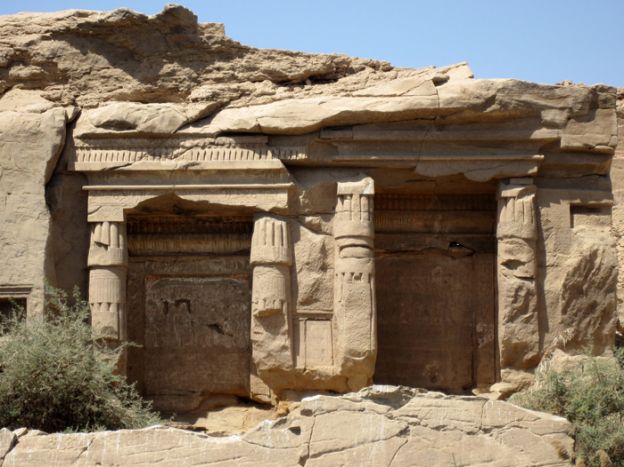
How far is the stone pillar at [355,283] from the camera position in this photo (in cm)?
1669

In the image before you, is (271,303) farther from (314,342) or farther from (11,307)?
(11,307)

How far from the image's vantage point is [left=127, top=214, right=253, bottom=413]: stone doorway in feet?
58.1

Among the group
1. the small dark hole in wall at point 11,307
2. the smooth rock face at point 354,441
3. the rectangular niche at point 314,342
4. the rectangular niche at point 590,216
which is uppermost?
the rectangular niche at point 590,216

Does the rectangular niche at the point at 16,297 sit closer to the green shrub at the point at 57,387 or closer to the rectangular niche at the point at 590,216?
the green shrub at the point at 57,387

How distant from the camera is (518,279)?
55.6 ft

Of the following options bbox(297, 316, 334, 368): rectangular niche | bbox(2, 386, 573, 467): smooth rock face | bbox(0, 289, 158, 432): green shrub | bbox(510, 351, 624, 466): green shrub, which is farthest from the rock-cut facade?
bbox(2, 386, 573, 467): smooth rock face

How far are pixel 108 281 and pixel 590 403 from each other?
18.3ft

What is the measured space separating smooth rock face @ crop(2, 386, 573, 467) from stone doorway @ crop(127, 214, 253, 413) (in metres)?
4.96

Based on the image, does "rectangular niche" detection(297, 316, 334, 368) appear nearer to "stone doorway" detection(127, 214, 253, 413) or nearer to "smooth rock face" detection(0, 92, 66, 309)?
"stone doorway" detection(127, 214, 253, 413)

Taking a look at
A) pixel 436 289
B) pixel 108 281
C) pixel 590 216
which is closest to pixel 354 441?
pixel 108 281

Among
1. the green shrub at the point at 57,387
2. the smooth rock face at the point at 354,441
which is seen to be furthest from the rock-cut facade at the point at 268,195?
the smooth rock face at the point at 354,441

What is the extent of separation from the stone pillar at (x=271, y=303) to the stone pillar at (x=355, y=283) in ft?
1.86

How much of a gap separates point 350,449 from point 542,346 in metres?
4.99

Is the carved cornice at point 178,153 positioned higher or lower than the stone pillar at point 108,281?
higher
